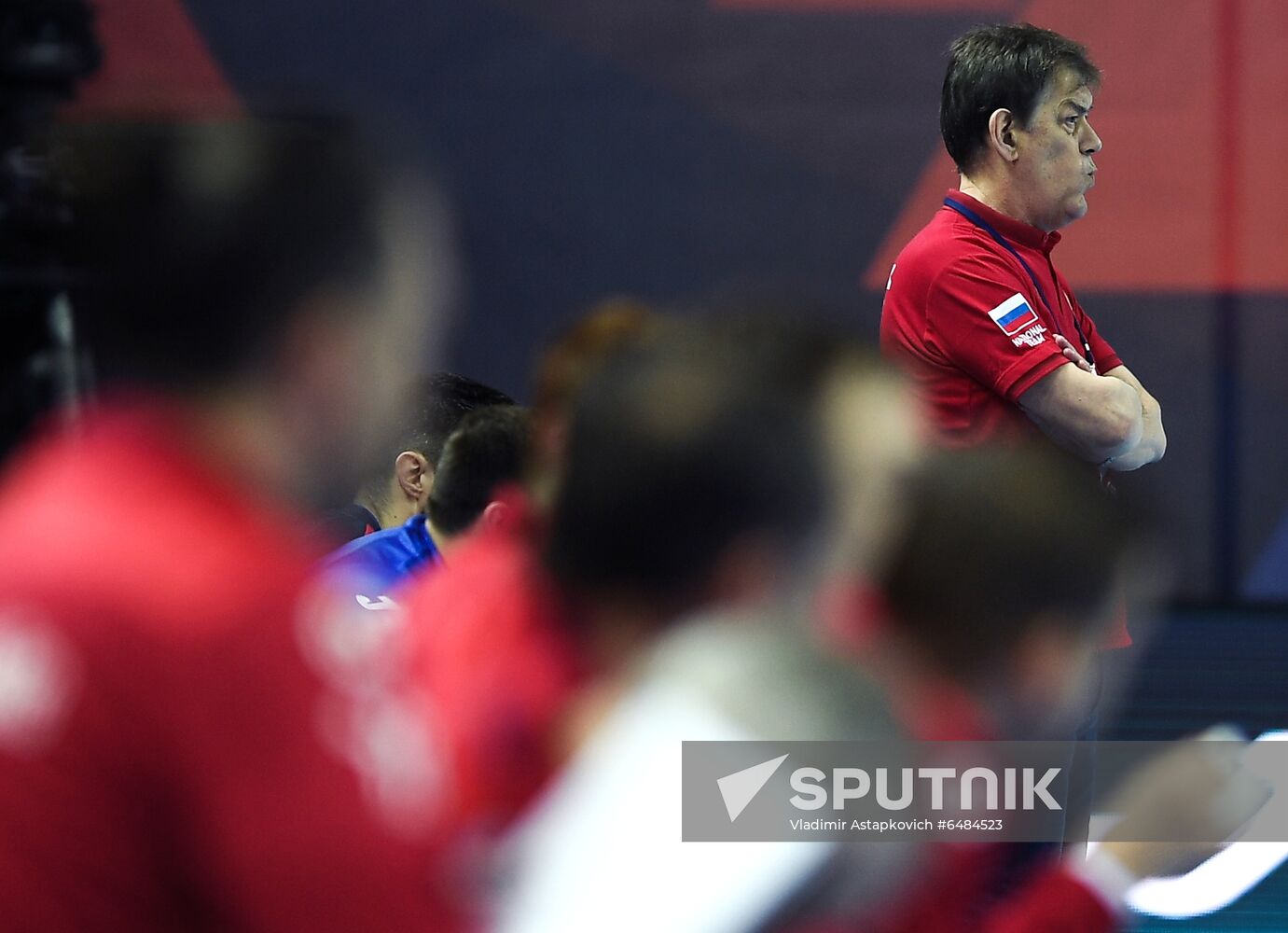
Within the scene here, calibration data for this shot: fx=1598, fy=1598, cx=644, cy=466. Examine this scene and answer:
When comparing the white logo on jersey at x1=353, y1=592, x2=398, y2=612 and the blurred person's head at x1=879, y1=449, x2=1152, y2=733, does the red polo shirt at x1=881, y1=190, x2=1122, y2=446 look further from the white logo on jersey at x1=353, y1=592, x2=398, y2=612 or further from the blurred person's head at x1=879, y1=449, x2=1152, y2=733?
the blurred person's head at x1=879, y1=449, x2=1152, y2=733

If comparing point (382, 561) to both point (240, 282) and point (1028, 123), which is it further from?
point (240, 282)

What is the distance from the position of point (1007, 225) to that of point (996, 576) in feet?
4.35

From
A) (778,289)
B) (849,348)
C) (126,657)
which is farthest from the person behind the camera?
(778,289)

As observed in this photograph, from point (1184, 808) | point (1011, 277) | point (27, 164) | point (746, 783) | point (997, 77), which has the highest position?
point (27, 164)

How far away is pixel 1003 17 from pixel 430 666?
254 inches

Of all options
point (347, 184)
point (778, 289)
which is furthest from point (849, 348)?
point (347, 184)

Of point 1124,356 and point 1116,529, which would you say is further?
point 1124,356

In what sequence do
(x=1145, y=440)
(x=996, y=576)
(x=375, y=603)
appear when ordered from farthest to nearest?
1. (x=1145, y=440)
2. (x=375, y=603)
3. (x=996, y=576)

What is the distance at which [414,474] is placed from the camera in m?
3.12

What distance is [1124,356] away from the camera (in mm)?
7273

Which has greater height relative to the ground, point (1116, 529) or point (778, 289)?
point (778, 289)

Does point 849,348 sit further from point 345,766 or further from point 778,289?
point 345,766

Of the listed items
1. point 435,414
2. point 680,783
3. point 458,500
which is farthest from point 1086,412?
point 680,783

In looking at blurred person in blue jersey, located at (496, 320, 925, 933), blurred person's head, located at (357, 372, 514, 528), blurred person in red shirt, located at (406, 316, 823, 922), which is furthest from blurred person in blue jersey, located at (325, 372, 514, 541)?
blurred person in blue jersey, located at (496, 320, 925, 933)
